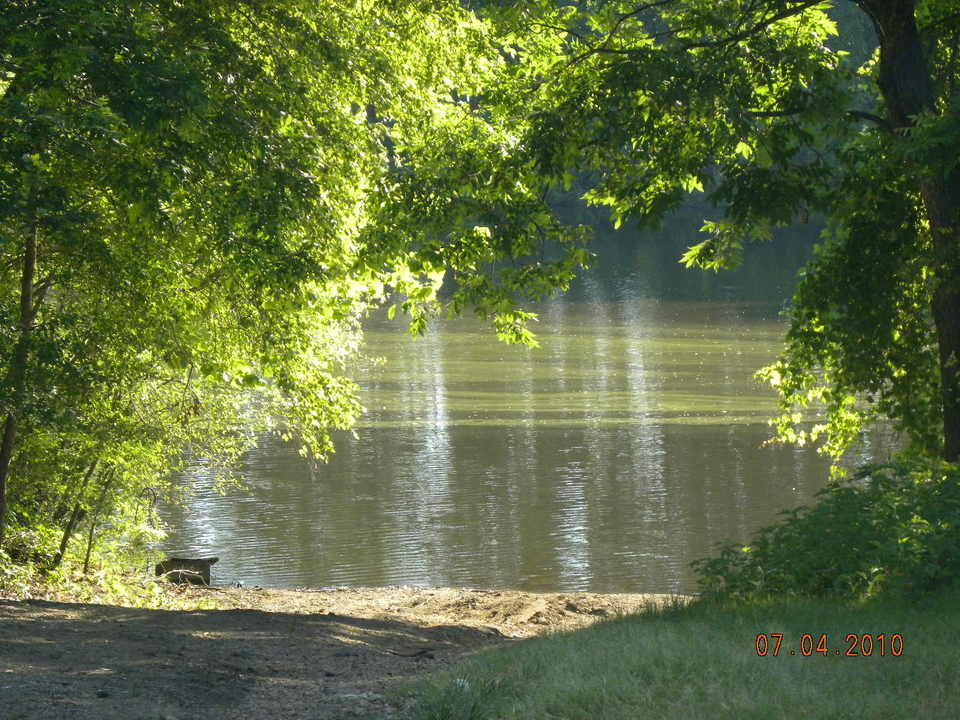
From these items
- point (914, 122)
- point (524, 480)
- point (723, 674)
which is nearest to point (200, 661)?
point (723, 674)

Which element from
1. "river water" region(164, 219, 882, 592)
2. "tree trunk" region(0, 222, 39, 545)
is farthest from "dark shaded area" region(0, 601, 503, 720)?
"river water" region(164, 219, 882, 592)

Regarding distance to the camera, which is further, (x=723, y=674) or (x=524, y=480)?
(x=524, y=480)

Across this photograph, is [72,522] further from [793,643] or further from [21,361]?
[793,643]

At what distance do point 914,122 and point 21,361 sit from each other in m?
8.15

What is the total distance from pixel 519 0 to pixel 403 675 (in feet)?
23.6

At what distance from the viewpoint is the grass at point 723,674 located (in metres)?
5.95

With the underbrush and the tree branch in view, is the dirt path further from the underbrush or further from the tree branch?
the tree branch

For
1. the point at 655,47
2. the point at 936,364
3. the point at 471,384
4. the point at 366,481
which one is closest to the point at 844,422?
the point at 936,364

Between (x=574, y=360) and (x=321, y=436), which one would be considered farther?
(x=574, y=360)

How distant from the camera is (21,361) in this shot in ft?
30.5

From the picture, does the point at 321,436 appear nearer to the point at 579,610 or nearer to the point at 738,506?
the point at 579,610

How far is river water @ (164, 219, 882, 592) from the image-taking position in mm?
17688

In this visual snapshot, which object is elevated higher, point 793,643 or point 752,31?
point 752,31

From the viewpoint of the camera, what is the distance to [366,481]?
73.4 feet
